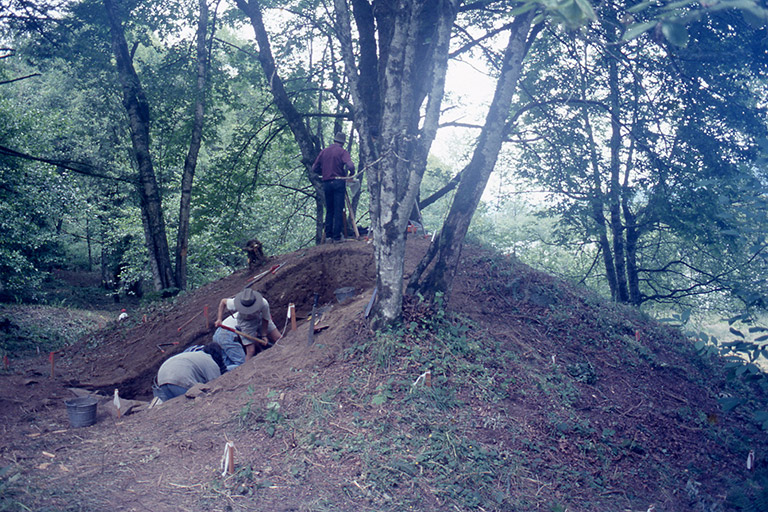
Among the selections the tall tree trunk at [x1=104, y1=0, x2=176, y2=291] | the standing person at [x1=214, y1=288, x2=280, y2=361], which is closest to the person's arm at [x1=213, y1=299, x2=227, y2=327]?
the standing person at [x1=214, y1=288, x2=280, y2=361]

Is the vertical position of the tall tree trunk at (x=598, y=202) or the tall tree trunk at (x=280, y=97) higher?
the tall tree trunk at (x=280, y=97)

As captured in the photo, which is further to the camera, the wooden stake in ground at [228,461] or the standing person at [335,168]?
the standing person at [335,168]

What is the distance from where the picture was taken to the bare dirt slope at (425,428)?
13.8 ft

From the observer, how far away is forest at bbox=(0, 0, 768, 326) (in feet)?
19.6

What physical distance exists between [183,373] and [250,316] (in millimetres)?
1289

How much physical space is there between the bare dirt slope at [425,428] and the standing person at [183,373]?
1.23 ft

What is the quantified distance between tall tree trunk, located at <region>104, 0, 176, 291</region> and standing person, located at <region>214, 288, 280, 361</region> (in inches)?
218

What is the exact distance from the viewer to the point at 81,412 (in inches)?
221

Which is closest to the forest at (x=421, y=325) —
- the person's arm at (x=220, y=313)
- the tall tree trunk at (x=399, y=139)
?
the tall tree trunk at (x=399, y=139)

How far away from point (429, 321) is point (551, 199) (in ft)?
28.7

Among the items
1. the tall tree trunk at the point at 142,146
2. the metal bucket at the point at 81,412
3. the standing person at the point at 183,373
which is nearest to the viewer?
the metal bucket at the point at 81,412

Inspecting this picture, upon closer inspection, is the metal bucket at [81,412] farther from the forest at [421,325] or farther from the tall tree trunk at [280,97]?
the tall tree trunk at [280,97]

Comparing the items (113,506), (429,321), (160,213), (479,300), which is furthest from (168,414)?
(160,213)

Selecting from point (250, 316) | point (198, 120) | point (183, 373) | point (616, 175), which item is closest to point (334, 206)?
point (250, 316)
